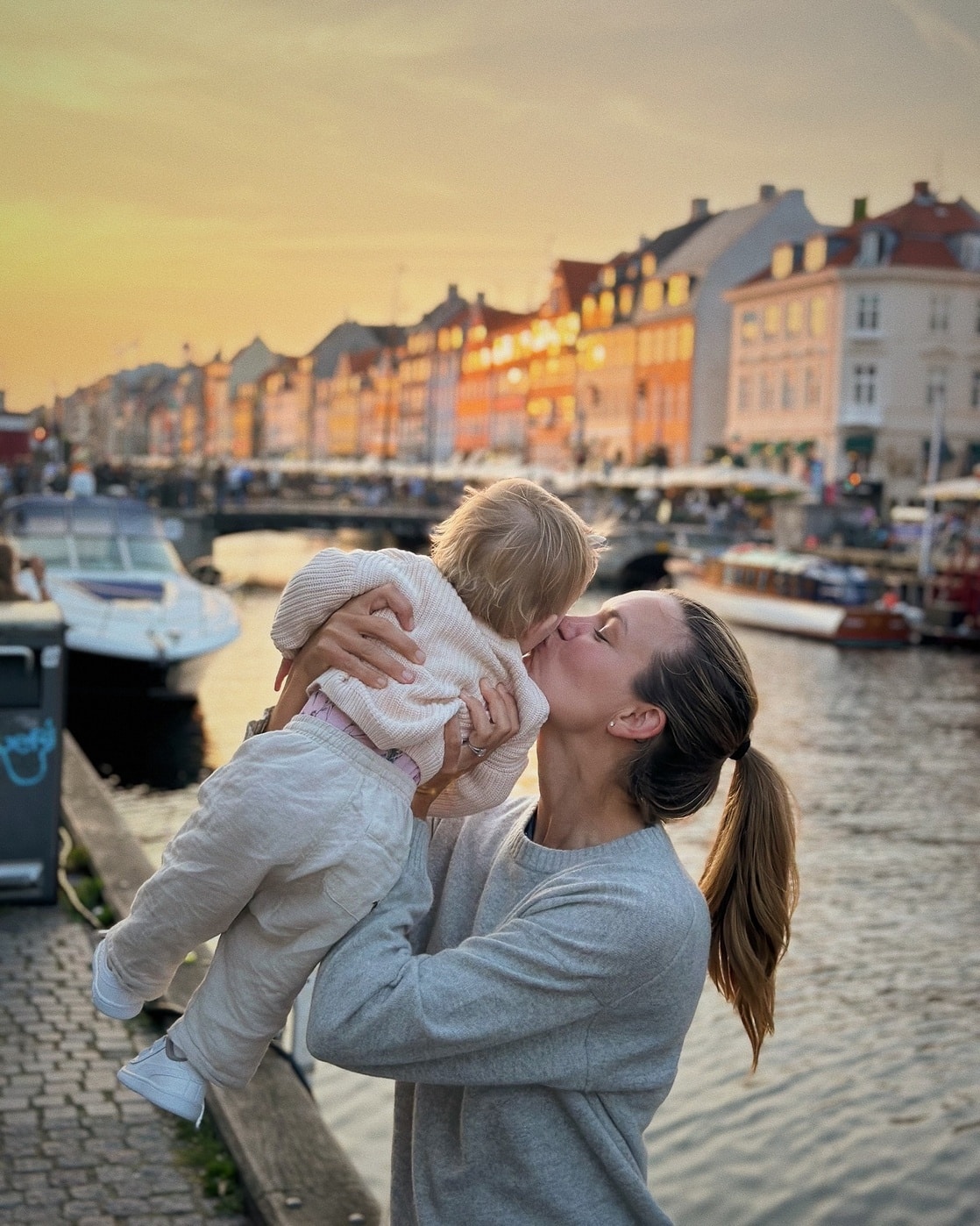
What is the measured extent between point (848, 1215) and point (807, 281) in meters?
56.0

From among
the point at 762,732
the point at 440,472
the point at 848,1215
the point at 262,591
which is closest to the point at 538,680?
the point at 848,1215

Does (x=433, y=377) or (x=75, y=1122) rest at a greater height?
(x=433, y=377)

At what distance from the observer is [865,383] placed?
58875 mm

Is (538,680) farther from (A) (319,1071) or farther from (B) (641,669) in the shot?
(A) (319,1071)

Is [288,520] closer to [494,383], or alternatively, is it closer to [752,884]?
[752,884]

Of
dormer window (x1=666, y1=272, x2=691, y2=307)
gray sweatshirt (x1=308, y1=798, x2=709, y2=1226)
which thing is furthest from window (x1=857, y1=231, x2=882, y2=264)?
gray sweatshirt (x1=308, y1=798, x2=709, y2=1226)

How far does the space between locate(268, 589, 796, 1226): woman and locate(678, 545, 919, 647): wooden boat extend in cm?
3276

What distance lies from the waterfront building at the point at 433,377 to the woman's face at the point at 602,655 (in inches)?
3882

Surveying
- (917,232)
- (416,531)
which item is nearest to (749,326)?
(917,232)

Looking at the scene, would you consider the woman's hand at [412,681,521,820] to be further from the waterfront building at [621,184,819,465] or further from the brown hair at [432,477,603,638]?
the waterfront building at [621,184,819,465]

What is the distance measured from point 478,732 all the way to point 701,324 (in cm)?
6944

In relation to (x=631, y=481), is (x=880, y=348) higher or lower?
higher

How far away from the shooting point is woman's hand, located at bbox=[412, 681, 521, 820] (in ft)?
6.34

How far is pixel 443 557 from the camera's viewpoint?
6.53 feet
